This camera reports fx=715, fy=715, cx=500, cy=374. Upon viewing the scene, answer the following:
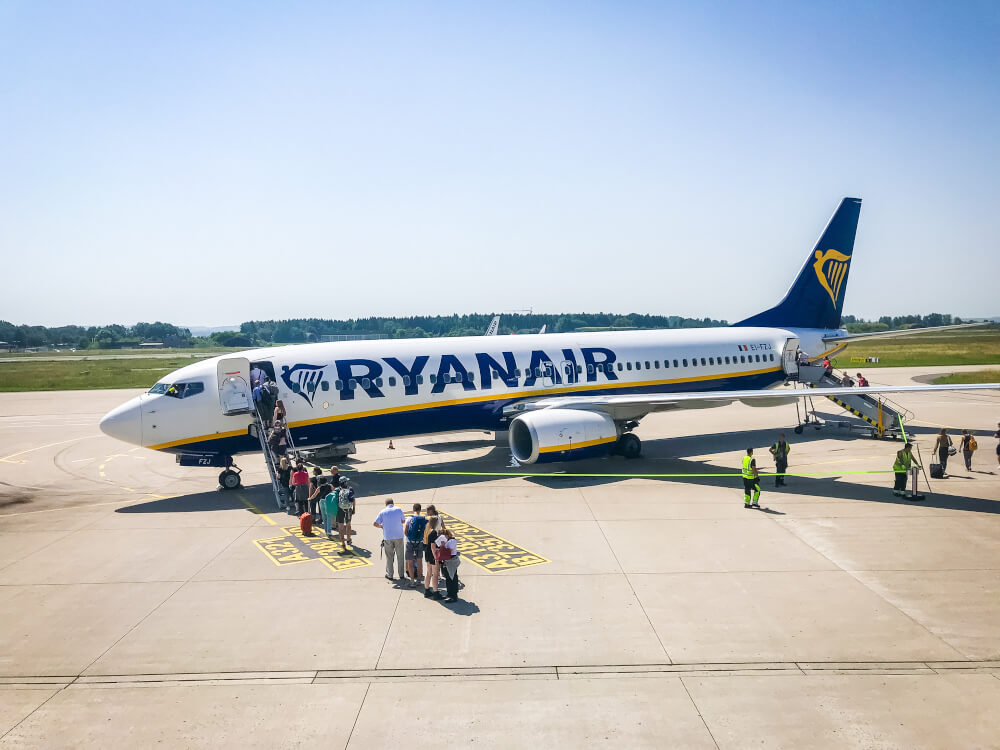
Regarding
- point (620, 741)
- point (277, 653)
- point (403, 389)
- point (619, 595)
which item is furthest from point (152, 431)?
point (620, 741)

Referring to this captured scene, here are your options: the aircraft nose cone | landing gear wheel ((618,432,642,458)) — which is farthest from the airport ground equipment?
the aircraft nose cone

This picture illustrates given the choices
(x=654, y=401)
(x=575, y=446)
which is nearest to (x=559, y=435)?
(x=575, y=446)

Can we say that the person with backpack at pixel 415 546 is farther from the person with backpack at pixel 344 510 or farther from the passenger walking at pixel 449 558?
the person with backpack at pixel 344 510

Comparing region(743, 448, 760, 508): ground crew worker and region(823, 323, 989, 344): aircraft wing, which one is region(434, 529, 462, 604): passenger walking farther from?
region(823, 323, 989, 344): aircraft wing

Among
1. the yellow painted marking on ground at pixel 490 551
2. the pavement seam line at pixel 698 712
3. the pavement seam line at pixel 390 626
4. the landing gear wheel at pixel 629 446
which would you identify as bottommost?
the pavement seam line at pixel 698 712

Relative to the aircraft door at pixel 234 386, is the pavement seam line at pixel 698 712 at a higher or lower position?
lower

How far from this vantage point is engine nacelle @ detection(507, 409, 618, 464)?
21.6 m

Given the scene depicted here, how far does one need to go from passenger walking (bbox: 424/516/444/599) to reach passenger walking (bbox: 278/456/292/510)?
23.3 ft

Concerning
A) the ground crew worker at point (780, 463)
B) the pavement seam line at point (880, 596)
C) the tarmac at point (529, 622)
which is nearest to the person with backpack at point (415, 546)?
the tarmac at point (529, 622)

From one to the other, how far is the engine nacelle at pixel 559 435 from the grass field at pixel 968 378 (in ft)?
115

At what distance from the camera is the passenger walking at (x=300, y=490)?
17.0 meters

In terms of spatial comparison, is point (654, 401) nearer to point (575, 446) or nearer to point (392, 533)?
point (575, 446)

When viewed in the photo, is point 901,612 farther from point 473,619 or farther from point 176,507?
point 176,507

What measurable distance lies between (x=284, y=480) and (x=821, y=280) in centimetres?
2584
